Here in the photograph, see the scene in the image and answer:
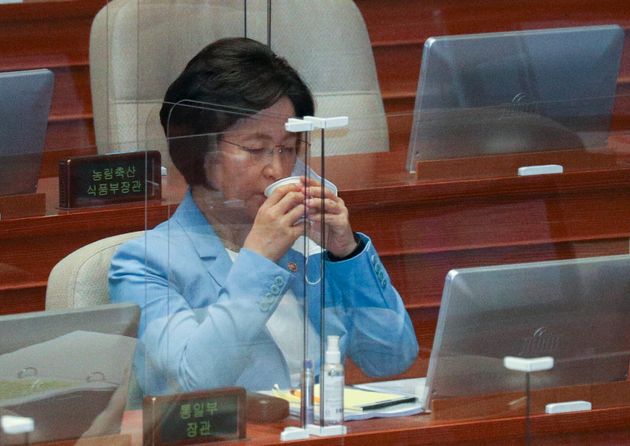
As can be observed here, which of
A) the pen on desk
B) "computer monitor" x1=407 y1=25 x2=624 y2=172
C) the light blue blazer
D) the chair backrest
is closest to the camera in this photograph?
the light blue blazer

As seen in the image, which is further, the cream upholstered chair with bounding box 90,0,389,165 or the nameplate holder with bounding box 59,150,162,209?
the cream upholstered chair with bounding box 90,0,389,165

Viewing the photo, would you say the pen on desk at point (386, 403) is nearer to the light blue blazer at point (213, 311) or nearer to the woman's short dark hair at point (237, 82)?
the light blue blazer at point (213, 311)

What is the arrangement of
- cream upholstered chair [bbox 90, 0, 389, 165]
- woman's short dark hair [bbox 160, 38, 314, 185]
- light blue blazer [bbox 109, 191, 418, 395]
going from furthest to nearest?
1. cream upholstered chair [bbox 90, 0, 389, 165]
2. woman's short dark hair [bbox 160, 38, 314, 185]
3. light blue blazer [bbox 109, 191, 418, 395]

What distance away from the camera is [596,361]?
1.90 meters

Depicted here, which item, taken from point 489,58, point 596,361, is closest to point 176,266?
point 596,361

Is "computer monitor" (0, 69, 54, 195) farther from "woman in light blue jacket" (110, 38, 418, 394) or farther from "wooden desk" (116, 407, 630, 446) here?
"wooden desk" (116, 407, 630, 446)

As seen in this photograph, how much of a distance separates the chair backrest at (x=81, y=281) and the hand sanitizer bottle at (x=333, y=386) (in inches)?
15.8

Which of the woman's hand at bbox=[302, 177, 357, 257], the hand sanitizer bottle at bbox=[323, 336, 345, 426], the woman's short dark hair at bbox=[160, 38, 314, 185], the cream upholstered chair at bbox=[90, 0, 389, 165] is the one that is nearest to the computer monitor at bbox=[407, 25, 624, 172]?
the cream upholstered chair at bbox=[90, 0, 389, 165]

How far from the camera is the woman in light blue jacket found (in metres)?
1.75

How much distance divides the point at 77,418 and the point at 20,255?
3.34ft

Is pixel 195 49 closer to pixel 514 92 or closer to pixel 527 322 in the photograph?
pixel 514 92

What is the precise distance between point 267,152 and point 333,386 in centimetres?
30

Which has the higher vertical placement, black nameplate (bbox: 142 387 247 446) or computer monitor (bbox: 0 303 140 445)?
computer monitor (bbox: 0 303 140 445)

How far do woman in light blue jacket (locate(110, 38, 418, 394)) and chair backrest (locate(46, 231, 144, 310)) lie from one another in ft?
0.58
